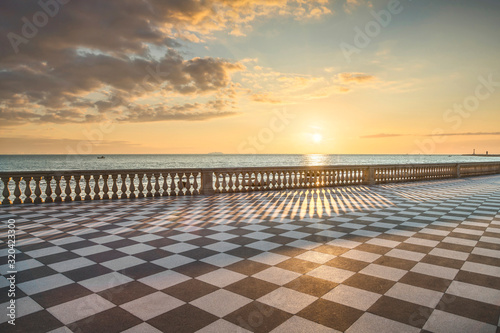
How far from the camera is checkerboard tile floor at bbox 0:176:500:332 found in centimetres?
262

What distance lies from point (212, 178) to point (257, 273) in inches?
307

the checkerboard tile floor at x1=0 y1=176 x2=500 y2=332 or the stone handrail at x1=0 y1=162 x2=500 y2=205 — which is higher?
the stone handrail at x1=0 y1=162 x2=500 y2=205

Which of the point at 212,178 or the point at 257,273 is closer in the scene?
the point at 257,273

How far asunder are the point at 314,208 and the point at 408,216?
7.36 feet

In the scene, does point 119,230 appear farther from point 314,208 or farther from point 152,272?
point 314,208

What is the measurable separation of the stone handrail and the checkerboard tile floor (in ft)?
9.98

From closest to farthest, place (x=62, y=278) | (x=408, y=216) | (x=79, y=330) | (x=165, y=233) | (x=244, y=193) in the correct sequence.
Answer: (x=79, y=330) → (x=62, y=278) → (x=165, y=233) → (x=408, y=216) → (x=244, y=193)

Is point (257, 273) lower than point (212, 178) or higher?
lower

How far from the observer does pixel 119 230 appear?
19.1ft

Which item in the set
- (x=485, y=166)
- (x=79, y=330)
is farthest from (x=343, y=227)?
(x=485, y=166)

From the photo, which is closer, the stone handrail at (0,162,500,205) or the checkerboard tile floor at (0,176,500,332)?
the checkerboard tile floor at (0,176,500,332)

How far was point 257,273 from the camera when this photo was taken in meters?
3.62

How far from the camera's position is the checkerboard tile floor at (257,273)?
8.61ft

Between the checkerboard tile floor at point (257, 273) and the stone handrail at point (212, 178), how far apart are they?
3042 mm
